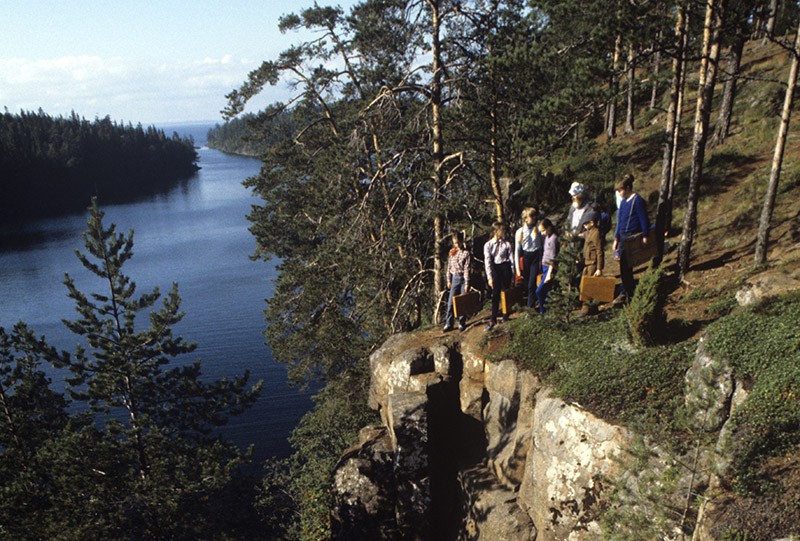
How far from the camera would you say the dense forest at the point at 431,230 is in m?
9.12

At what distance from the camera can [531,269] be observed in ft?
35.9

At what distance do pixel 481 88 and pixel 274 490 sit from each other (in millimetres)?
18003

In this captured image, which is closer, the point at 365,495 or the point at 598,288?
the point at 598,288

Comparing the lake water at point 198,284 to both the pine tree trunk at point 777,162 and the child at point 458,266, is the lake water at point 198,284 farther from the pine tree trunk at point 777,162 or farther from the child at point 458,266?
the pine tree trunk at point 777,162

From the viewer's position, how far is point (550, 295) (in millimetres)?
10352

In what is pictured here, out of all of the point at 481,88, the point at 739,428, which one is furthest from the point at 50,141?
the point at 739,428

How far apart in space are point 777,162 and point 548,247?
4145mm

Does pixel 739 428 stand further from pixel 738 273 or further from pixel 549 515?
pixel 738 273

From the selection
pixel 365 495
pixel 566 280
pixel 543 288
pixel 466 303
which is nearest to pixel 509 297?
pixel 466 303

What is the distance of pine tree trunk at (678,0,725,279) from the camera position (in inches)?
393

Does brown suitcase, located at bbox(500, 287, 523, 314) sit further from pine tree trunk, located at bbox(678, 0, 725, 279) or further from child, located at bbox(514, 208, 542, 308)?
pine tree trunk, located at bbox(678, 0, 725, 279)

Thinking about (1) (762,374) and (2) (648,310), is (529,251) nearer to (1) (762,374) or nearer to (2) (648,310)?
(2) (648,310)

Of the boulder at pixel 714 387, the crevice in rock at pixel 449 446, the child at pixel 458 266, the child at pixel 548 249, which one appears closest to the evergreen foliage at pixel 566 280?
the child at pixel 548 249

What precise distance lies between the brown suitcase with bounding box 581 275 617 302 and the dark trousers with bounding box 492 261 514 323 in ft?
5.59
